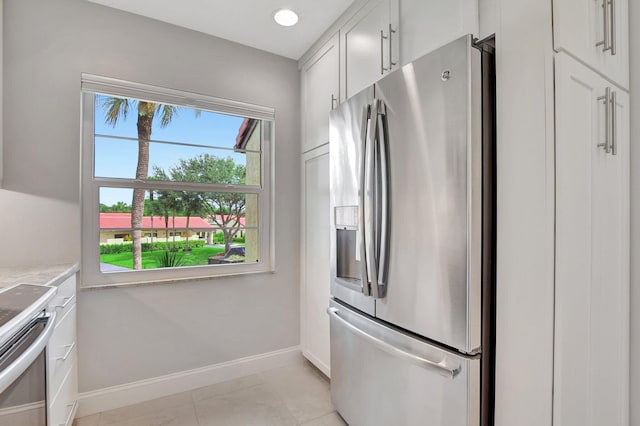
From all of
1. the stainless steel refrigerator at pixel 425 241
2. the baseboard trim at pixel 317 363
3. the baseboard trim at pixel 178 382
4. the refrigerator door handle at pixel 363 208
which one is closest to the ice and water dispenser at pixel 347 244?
the stainless steel refrigerator at pixel 425 241

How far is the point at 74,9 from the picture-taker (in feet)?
6.15

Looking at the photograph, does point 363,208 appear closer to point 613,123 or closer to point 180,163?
point 613,123

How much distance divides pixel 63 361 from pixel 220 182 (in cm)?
140

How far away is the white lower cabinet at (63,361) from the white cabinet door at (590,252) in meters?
1.86

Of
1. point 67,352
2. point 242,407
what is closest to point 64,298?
point 67,352

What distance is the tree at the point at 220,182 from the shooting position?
2.30 metres

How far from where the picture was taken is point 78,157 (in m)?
1.89

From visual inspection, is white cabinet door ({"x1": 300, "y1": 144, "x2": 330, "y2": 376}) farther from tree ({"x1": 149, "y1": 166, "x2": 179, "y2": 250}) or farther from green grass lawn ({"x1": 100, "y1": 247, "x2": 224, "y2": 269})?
tree ({"x1": 149, "y1": 166, "x2": 179, "y2": 250})

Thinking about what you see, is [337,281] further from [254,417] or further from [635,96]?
[635,96]

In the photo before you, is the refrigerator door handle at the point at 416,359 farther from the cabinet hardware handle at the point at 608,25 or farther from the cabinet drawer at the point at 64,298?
the cabinet drawer at the point at 64,298

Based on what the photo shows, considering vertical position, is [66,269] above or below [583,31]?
below

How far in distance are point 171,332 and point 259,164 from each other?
4.60 ft

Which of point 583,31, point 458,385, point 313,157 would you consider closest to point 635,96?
point 583,31

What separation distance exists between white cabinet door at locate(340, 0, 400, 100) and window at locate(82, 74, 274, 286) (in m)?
0.81
